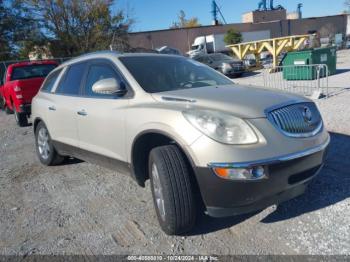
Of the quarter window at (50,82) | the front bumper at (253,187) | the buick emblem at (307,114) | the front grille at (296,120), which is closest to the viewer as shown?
the front bumper at (253,187)

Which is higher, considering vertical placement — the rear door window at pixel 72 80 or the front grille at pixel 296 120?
the rear door window at pixel 72 80

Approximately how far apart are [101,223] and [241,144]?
1.74m

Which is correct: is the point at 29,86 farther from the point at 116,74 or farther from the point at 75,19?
the point at 75,19

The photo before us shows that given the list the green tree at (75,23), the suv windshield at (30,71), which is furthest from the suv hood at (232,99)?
the green tree at (75,23)

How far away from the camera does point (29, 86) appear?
9.12 meters

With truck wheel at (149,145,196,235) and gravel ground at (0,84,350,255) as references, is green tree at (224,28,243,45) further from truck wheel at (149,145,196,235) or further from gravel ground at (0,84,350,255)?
truck wheel at (149,145,196,235)

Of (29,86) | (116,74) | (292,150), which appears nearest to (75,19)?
Result: (29,86)

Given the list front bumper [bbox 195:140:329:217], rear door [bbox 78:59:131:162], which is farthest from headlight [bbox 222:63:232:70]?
front bumper [bbox 195:140:329:217]

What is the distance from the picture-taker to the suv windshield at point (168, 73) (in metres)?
3.63

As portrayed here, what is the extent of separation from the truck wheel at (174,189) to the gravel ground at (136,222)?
198 millimetres

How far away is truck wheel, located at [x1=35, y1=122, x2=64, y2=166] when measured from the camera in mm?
5309

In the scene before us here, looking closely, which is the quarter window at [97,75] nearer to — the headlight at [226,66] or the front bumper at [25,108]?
the front bumper at [25,108]

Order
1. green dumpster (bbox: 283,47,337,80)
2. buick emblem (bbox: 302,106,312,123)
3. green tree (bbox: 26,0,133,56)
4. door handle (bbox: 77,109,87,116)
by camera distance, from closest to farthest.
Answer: buick emblem (bbox: 302,106,312,123), door handle (bbox: 77,109,87,116), green dumpster (bbox: 283,47,337,80), green tree (bbox: 26,0,133,56)

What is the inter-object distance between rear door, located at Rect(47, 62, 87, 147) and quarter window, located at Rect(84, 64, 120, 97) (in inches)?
6.7
